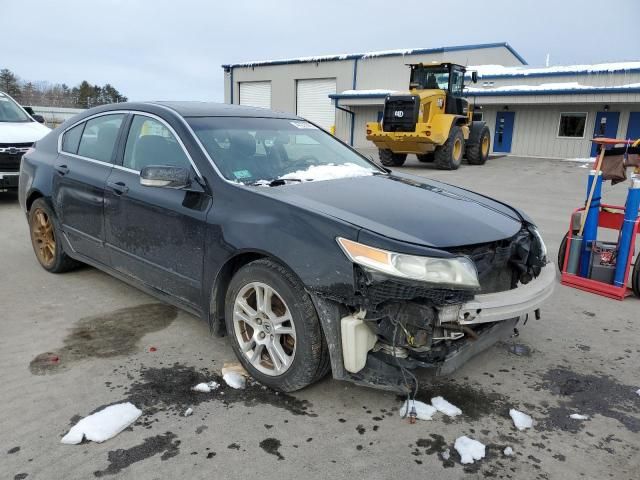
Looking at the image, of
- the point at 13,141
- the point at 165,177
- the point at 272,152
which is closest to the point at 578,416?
the point at 272,152

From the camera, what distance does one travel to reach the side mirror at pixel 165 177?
10.5ft

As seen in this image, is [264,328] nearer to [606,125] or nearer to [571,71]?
[606,125]

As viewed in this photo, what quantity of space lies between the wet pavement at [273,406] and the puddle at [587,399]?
1cm

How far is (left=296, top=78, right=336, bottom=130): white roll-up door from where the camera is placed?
32.1 m

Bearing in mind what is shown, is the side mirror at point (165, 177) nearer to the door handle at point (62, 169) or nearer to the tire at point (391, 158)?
Answer: the door handle at point (62, 169)

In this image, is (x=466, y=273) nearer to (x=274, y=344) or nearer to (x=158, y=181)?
(x=274, y=344)

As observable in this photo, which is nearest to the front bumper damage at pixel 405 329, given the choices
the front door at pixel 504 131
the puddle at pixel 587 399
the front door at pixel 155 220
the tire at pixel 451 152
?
the puddle at pixel 587 399

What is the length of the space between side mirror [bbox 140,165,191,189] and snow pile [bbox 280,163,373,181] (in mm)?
641

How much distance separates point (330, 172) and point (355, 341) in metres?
1.57

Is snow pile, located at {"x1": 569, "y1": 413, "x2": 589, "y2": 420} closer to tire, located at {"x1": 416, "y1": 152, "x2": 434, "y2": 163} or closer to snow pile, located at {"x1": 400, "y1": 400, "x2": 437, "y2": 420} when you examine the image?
snow pile, located at {"x1": 400, "y1": 400, "x2": 437, "y2": 420}

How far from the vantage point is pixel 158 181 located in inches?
127

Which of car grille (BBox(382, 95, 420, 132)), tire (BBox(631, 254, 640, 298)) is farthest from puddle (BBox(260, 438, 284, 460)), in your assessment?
car grille (BBox(382, 95, 420, 132))

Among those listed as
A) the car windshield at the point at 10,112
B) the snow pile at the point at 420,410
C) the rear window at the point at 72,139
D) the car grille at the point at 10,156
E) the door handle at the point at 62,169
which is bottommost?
the snow pile at the point at 420,410

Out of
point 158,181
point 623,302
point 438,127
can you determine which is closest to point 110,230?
point 158,181
